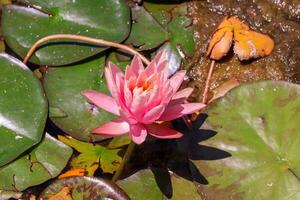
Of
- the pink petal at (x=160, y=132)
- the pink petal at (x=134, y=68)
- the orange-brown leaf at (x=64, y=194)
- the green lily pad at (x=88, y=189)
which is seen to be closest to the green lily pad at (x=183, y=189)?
the green lily pad at (x=88, y=189)

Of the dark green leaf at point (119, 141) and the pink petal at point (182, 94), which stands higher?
the pink petal at point (182, 94)

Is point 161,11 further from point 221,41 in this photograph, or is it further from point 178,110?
point 178,110

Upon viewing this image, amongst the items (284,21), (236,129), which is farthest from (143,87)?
(284,21)

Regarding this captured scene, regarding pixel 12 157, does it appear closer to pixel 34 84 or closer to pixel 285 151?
pixel 34 84

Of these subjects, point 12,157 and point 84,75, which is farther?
point 84,75

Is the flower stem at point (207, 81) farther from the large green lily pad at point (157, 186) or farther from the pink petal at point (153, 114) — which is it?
the pink petal at point (153, 114)

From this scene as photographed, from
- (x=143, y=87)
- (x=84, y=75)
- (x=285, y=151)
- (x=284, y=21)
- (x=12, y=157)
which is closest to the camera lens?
(x=143, y=87)

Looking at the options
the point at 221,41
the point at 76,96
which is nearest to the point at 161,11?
the point at 221,41
